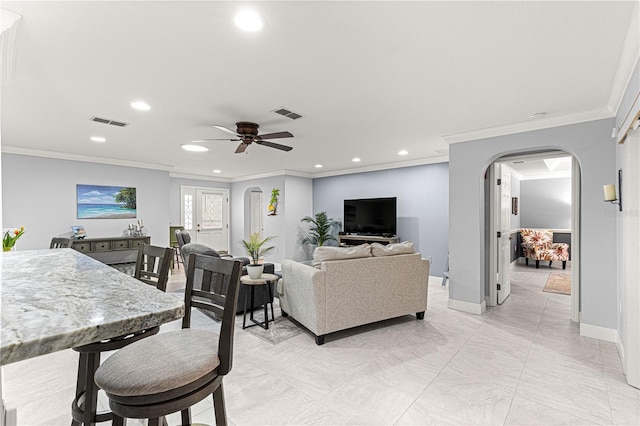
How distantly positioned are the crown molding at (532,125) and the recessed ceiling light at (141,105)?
11.8 ft

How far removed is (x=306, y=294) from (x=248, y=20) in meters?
2.49

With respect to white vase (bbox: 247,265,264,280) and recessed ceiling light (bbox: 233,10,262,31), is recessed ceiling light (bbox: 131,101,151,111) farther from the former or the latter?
white vase (bbox: 247,265,264,280)

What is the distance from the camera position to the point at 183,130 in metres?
4.00

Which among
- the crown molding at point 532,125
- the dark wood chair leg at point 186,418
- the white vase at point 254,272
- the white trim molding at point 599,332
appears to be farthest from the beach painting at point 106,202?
the white trim molding at point 599,332

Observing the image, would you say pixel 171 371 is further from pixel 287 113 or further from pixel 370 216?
pixel 370 216

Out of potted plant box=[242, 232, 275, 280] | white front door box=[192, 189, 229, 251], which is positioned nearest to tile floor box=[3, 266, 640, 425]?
potted plant box=[242, 232, 275, 280]

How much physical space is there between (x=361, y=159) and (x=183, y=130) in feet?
11.0

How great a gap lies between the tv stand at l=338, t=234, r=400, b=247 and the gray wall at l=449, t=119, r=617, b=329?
2.15m

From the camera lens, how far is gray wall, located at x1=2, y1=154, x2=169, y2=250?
5039 mm

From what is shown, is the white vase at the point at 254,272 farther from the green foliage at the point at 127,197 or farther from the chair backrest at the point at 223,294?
the green foliage at the point at 127,197

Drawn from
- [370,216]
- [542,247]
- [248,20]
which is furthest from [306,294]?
[542,247]

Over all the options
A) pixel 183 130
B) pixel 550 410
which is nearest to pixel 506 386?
pixel 550 410

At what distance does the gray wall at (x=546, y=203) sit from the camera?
26.3ft

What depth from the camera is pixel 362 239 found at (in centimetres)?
668
